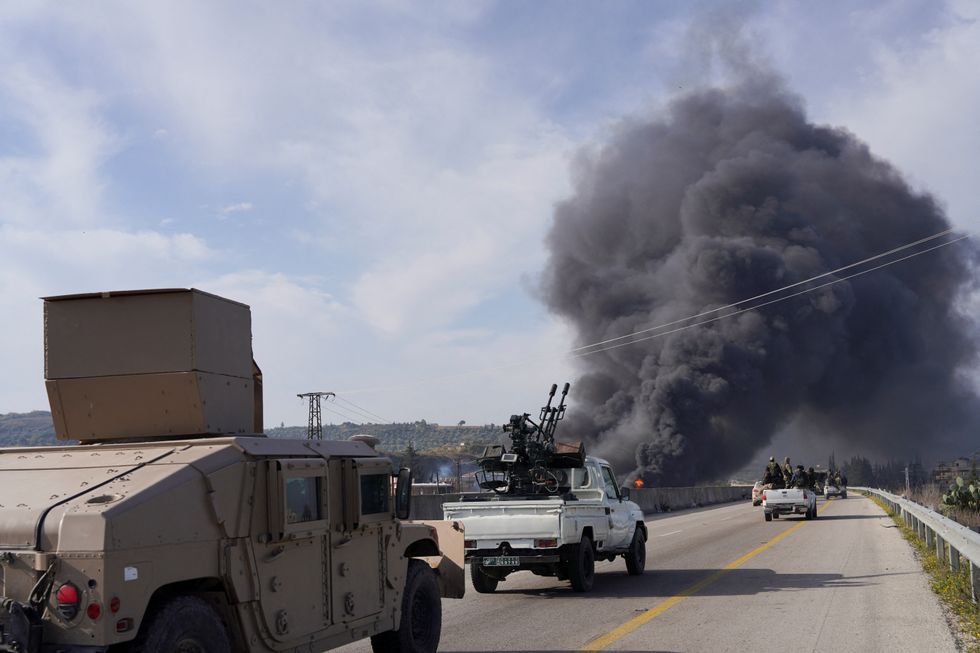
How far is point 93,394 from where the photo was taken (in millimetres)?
6672

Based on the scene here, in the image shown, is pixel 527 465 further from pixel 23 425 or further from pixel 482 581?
pixel 23 425

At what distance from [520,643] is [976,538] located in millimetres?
4961

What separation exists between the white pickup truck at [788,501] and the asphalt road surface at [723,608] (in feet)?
38.6

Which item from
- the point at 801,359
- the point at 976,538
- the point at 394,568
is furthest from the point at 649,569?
the point at 801,359

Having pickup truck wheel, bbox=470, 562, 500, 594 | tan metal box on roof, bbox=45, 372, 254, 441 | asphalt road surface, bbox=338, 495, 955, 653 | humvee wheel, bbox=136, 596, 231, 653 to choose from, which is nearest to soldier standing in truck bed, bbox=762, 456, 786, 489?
asphalt road surface, bbox=338, 495, 955, 653

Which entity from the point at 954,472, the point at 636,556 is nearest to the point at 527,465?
the point at 636,556

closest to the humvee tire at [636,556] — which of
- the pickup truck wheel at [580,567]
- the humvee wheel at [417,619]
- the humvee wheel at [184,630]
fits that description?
the pickup truck wheel at [580,567]

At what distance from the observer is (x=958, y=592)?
11500mm

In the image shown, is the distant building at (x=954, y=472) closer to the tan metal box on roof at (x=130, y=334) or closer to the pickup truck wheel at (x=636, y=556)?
the pickup truck wheel at (x=636, y=556)

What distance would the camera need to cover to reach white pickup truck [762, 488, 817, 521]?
1213 inches

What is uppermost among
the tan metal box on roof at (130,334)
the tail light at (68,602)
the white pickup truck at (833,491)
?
the tan metal box on roof at (130,334)

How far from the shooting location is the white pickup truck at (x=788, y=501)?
30812 millimetres

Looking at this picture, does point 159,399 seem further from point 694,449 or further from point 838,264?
point 838,264

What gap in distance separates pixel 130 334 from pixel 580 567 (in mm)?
8088
